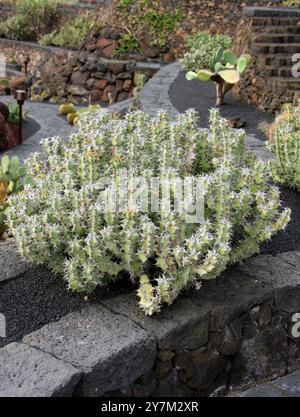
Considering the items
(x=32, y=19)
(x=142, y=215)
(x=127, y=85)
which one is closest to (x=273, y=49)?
(x=127, y=85)

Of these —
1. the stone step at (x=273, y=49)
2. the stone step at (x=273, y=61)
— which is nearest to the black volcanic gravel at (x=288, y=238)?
the stone step at (x=273, y=61)

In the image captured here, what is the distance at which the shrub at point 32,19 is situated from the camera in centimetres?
1812

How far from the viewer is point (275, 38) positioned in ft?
30.2

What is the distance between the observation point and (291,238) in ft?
14.0

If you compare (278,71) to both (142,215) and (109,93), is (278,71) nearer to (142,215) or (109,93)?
(109,93)

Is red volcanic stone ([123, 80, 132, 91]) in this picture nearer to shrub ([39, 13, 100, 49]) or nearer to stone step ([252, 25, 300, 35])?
shrub ([39, 13, 100, 49])

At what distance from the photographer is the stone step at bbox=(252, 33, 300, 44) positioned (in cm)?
908

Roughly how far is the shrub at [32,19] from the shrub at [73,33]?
1.20 metres

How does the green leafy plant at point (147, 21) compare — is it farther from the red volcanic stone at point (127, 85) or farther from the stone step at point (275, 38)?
the stone step at point (275, 38)

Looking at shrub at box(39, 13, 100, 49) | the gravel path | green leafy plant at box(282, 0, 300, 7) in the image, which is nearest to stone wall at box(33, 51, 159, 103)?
shrub at box(39, 13, 100, 49)

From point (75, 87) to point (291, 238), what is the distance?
1052cm

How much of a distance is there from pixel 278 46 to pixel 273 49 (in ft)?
0.30

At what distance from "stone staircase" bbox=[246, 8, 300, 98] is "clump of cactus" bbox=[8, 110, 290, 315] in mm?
4576
